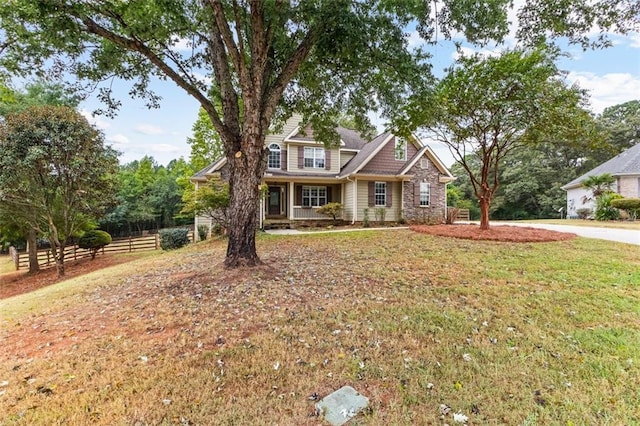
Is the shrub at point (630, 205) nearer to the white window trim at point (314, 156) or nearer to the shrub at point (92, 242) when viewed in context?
the white window trim at point (314, 156)

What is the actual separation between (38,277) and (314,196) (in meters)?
13.9

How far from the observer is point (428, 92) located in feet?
25.3

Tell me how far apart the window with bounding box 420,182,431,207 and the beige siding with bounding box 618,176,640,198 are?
13.9m

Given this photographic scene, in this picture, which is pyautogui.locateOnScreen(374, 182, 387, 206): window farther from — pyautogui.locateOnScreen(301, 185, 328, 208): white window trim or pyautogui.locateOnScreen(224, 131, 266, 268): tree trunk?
pyautogui.locateOnScreen(224, 131, 266, 268): tree trunk

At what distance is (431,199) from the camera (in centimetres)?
1909

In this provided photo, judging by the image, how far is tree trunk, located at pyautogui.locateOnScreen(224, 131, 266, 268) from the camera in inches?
245

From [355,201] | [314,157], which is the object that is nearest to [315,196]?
[314,157]

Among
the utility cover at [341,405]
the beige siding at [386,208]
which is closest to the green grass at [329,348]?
the utility cover at [341,405]

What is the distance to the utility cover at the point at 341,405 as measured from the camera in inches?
93.5

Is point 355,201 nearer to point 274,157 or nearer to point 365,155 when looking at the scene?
point 365,155

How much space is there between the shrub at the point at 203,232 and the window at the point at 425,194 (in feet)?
42.4

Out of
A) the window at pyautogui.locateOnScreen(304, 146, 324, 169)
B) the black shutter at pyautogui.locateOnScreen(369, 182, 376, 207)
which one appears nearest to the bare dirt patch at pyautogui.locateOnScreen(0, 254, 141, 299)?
the window at pyautogui.locateOnScreen(304, 146, 324, 169)

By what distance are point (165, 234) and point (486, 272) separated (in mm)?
14809

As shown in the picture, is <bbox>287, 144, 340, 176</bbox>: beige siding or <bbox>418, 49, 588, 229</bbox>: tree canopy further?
<bbox>287, 144, 340, 176</bbox>: beige siding
